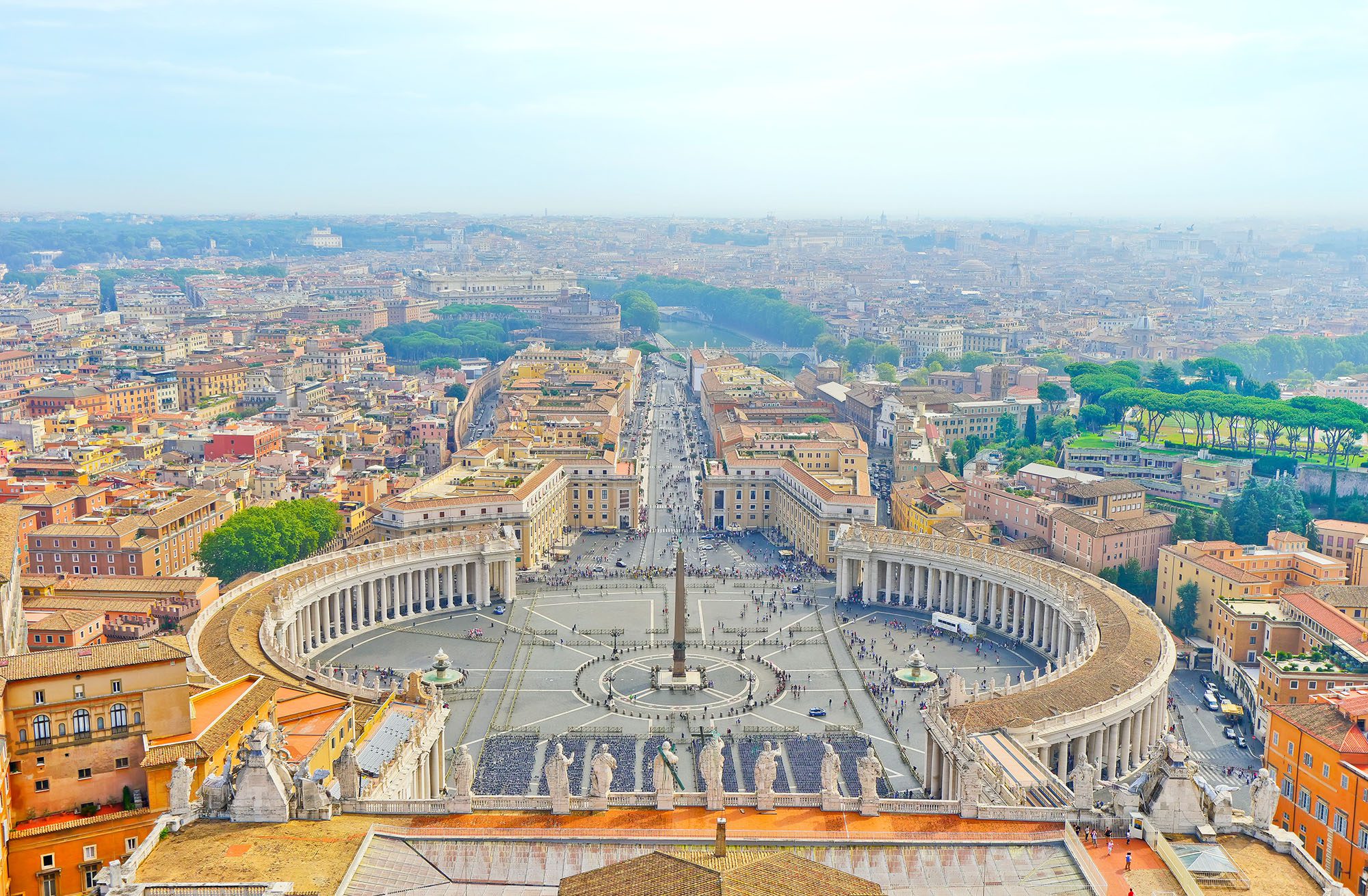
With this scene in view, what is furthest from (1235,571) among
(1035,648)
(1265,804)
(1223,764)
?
(1265,804)

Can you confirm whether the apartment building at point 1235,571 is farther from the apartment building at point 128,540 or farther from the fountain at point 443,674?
the apartment building at point 128,540

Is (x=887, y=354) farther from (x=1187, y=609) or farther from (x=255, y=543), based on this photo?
(x=255, y=543)

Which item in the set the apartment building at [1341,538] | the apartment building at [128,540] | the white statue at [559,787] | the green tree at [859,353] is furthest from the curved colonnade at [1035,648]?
the green tree at [859,353]

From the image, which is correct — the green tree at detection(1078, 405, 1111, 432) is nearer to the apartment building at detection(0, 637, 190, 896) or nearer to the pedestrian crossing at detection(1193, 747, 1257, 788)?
the pedestrian crossing at detection(1193, 747, 1257, 788)

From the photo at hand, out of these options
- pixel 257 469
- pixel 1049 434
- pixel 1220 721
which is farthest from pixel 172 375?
pixel 1220 721

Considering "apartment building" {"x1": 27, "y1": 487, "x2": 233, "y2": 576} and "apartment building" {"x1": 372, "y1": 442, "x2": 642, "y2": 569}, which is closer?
"apartment building" {"x1": 27, "y1": 487, "x2": 233, "y2": 576}

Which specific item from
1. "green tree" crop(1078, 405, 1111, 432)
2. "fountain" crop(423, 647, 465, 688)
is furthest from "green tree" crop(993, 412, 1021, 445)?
"fountain" crop(423, 647, 465, 688)
